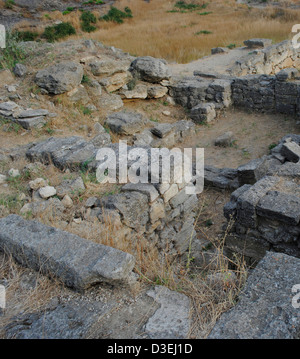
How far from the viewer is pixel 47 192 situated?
4.19 m

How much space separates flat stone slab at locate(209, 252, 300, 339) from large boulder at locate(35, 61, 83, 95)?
7.09 m

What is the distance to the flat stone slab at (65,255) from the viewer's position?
243 cm

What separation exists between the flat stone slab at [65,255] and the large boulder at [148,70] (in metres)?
8.01

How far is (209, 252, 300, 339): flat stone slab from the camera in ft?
6.72

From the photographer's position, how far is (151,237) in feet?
14.4

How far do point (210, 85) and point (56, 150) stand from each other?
6436 millimetres

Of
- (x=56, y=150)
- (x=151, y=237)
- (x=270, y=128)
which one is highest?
(x=56, y=150)

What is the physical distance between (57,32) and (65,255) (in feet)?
53.2

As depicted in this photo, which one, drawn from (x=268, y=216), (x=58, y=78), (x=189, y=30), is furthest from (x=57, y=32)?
(x=268, y=216)

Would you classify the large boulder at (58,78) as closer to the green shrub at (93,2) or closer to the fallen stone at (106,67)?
the fallen stone at (106,67)

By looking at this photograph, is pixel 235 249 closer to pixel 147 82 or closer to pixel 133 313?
pixel 133 313

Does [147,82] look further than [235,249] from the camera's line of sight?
Yes

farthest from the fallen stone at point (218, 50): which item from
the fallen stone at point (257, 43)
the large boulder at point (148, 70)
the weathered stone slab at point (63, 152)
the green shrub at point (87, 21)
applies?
the weathered stone slab at point (63, 152)

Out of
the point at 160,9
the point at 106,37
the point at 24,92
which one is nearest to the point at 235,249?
the point at 24,92
